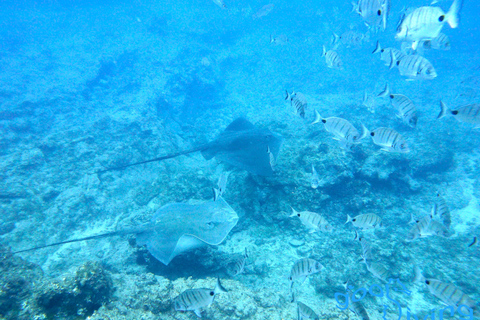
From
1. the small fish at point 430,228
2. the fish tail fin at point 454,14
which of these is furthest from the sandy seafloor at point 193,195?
the fish tail fin at point 454,14

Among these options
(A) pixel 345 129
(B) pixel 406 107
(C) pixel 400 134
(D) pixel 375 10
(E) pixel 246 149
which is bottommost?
(E) pixel 246 149

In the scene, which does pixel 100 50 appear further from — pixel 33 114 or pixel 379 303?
pixel 379 303

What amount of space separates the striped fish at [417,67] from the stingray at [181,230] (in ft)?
16.7

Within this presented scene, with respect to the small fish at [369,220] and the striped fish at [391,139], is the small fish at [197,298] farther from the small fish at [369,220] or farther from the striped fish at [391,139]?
the striped fish at [391,139]

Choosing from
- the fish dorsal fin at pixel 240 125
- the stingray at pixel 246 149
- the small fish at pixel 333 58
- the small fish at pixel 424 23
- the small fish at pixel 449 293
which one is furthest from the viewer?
the fish dorsal fin at pixel 240 125

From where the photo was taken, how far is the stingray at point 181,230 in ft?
14.9

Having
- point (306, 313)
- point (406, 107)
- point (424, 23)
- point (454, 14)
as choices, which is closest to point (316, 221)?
point (306, 313)

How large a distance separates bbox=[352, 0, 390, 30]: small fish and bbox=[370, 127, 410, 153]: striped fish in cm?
213

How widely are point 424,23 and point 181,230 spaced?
19.6ft

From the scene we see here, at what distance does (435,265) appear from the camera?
5.34 meters

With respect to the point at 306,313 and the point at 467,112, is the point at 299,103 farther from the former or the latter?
the point at 306,313

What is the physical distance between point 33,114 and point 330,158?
16.4m

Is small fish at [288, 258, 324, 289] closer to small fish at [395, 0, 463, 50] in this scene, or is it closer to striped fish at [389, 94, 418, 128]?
striped fish at [389, 94, 418, 128]

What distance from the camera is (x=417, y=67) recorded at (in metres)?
4.06
